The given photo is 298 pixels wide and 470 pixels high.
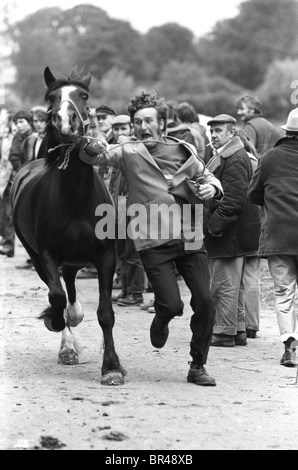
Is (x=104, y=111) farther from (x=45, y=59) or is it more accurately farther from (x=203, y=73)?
(x=45, y=59)

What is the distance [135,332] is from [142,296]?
90.6 inches

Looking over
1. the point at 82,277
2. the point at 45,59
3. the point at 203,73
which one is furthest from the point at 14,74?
the point at 82,277

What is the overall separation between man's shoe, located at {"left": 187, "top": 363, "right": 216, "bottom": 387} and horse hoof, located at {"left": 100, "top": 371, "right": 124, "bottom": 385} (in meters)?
0.54

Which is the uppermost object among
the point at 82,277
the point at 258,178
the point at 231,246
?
the point at 258,178

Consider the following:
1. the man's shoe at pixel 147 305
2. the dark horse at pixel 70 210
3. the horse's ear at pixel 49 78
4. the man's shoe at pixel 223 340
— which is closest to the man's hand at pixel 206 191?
the dark horse at pixel 70 210

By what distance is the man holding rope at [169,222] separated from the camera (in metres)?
8.19

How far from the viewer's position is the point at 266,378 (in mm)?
8664

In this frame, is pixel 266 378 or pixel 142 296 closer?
pixel 266 378

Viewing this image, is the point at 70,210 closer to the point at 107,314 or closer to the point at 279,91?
the point at 107,314

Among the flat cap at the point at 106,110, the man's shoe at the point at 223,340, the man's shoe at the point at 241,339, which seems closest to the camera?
the man's shoe at the point at 223,340

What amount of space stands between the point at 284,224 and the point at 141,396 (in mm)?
2235

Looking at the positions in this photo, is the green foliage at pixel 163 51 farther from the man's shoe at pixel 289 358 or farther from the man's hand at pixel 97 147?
the man's hand at pixel 97 147

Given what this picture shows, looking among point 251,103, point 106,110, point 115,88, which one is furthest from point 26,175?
point 115,88

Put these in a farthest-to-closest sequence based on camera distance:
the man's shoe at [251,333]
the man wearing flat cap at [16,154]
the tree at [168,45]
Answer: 1. the tree at [168,45]
2. the man wearing flat cap at [16,154]
3. the man's shoe at [251,333]
